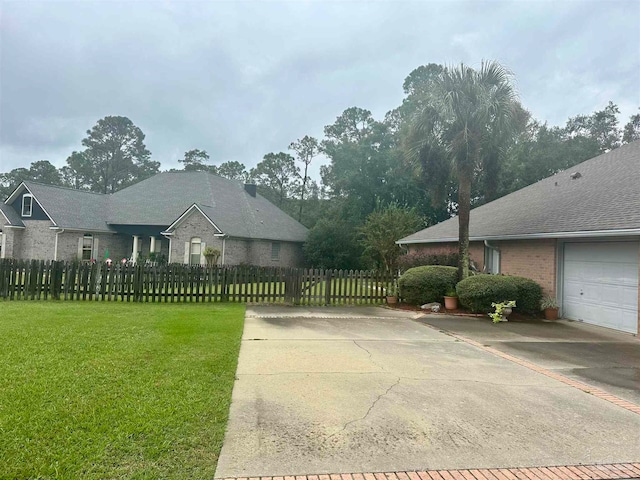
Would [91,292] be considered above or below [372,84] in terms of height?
below

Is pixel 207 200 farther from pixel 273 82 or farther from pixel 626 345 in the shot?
pixel 626 345

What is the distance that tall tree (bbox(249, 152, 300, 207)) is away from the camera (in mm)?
54406

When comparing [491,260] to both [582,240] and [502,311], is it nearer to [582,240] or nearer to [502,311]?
[582,240]

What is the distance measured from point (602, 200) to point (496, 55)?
19.7ft

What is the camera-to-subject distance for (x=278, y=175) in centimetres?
5497

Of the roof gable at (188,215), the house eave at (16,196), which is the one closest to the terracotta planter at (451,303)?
the roof gable at (188,215)

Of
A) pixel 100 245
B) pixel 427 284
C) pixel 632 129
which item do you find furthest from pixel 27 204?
pixel 632 129

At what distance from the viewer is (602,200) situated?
39.7ft

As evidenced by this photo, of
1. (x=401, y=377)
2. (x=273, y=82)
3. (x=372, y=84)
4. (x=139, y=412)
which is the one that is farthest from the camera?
(x=372, y=84)

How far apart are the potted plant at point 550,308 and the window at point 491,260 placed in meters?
3.03

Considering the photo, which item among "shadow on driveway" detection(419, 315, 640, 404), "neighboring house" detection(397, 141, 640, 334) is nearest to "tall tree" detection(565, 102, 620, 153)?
"neighboring house" detection(397, 141, 640, 334)

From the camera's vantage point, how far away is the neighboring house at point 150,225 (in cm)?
2409

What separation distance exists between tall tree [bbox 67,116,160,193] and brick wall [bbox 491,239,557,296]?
207 feet

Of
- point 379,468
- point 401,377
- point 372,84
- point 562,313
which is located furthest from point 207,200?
point 379,468
